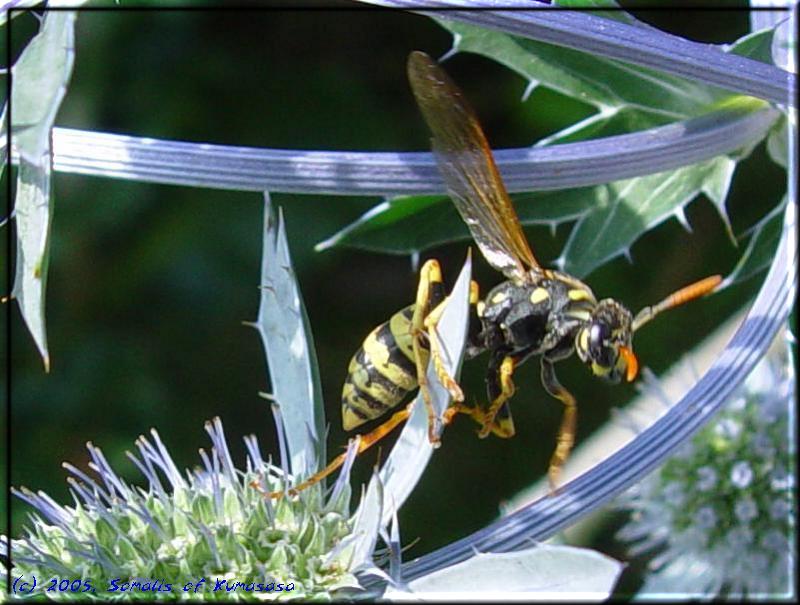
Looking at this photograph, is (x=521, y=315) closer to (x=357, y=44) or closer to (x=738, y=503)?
(x=738, y=503)

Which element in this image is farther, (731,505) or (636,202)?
(731,505)

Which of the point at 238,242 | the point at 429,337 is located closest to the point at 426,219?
the point at 429,337

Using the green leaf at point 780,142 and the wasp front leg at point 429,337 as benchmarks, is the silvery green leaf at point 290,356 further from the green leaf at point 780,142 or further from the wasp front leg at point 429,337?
the green leaf at point 780,142

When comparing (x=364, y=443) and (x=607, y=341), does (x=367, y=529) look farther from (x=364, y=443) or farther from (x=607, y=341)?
(x=607, y=341)

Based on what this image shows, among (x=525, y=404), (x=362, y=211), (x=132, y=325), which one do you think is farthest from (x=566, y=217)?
(x=132, y=325)

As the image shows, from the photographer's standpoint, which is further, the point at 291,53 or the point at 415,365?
the point at 291,53

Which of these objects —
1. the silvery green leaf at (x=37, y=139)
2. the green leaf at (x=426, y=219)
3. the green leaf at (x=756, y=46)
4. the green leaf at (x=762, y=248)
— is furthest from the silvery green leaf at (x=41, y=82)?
the green leaf at (x=762, y=248)

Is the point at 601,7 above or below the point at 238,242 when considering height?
above
